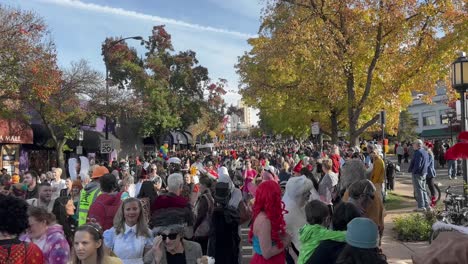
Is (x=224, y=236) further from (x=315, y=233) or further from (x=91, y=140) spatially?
(x=91, y=140)

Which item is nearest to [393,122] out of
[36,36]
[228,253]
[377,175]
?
[377,175]

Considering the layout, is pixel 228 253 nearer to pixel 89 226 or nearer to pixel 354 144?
pixel 89 226

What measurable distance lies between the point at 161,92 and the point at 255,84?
1522 cm

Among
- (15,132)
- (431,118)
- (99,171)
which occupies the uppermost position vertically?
(431,118)

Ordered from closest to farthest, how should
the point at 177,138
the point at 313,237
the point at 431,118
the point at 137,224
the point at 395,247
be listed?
the point at 313,237 → the point at 137,224 → the point at 395,247 → the point at 177,138 → the point at 431,118

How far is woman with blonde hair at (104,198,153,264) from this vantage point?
4414 millimetres

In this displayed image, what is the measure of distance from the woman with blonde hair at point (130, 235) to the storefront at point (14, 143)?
60.5 ft

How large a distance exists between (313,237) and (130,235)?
193cm

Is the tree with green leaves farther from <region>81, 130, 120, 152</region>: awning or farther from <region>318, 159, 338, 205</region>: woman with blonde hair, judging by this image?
<region>318, 159, 338, 205</region>: woman with blonde hair

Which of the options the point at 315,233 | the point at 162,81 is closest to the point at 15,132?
the point at 162,81

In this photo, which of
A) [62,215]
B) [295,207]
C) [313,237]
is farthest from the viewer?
[62,215]

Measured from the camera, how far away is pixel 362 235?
9.56 ft

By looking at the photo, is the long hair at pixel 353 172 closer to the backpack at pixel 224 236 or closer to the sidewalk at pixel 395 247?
the sidewalk at pixel 395 247

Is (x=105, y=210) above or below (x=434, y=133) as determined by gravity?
below
